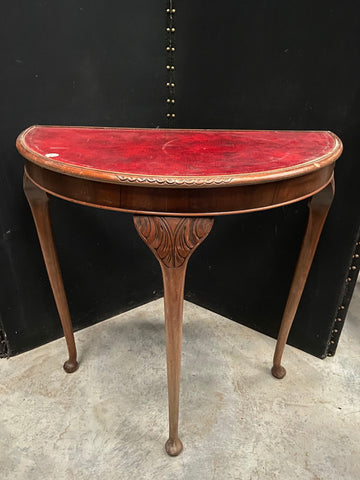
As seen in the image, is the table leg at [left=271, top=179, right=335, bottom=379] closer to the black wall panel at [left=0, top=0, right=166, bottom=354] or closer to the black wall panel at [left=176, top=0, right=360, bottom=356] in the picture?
the black wall panel at [left=176, top=0, right=360, bottom=356]

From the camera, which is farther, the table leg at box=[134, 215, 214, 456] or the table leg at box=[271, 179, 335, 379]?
the table leg at box=[271, 179, 335, 379]

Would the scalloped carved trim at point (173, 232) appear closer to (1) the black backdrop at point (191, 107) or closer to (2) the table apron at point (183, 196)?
(2) the table apron at point (183, 196)

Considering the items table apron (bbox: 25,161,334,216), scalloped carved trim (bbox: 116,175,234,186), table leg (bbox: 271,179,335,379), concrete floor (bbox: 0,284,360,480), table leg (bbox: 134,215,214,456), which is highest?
scalloped carved trim (bbox: 116,175,234,186)

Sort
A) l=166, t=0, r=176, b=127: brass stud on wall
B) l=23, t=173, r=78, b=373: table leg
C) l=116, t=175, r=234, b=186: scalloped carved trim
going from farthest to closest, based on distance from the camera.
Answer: l=166, t=0, r=176, b=127: brass stud on wall, l=23, t=173, r=78, b=373: table leg, l=116, t=175, r=234, b=186: scalloped carved trim

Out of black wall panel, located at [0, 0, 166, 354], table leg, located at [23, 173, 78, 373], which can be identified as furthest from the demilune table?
black wall panel, located at [0, 0, 166, 354]

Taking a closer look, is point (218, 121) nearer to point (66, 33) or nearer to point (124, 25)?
point (124, 25)

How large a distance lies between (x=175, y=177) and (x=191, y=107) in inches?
28.7

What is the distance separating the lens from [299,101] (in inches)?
43.2

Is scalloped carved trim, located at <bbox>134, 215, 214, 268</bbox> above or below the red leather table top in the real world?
below

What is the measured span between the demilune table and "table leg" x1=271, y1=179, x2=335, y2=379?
148mm

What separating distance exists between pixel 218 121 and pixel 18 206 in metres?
0.72

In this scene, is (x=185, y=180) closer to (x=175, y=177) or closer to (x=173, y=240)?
(x=175, y=177)

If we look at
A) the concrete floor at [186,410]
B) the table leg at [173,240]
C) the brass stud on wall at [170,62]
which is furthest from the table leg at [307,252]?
the brass stud on wall at [170,62]

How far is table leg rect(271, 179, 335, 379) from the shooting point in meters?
1.00
